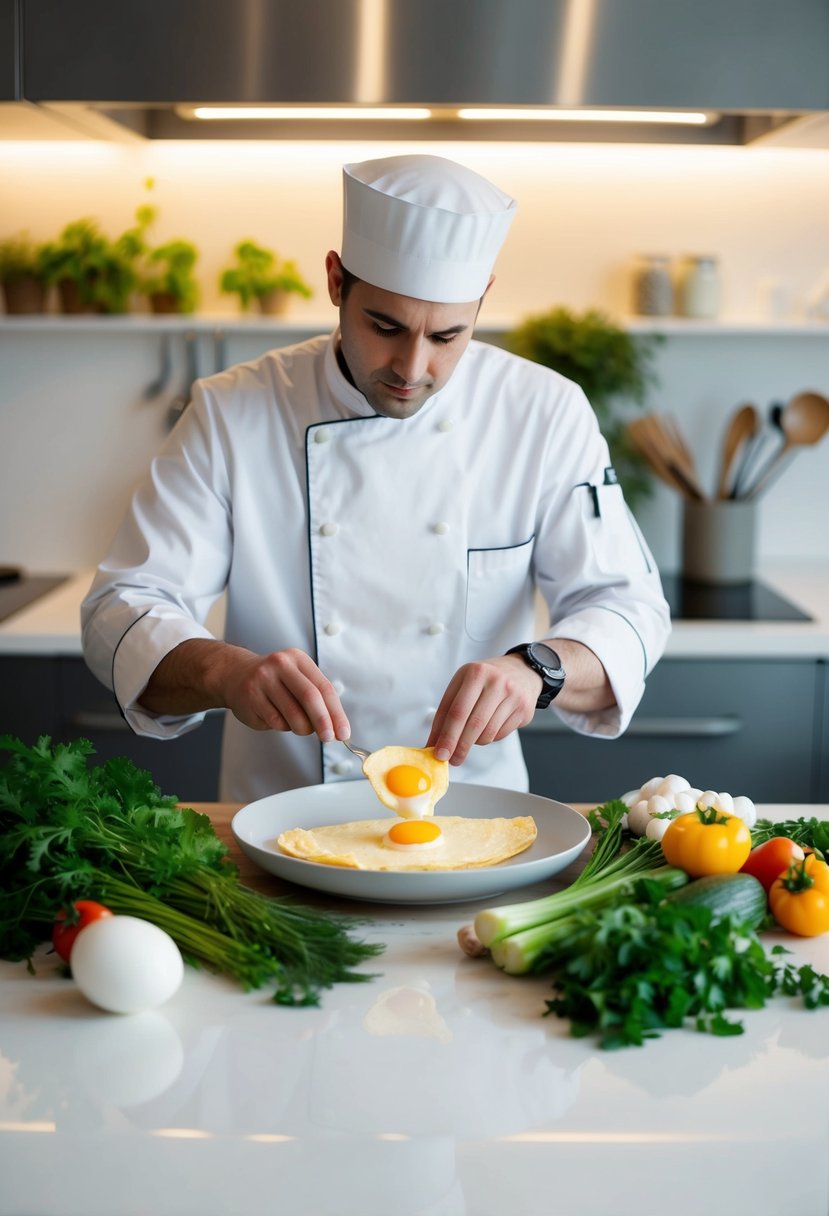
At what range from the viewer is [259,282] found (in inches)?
112

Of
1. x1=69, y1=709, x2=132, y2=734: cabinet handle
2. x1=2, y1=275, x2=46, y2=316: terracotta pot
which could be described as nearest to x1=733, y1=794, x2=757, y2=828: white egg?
x1=69, y1=709, x2=132, y2=734: cabinet handle

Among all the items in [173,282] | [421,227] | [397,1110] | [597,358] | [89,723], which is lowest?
[89,723]

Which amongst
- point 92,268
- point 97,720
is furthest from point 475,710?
point 92,268

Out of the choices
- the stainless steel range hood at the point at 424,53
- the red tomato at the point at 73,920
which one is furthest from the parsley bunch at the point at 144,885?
the stainless steel range hood at the point at 424,53

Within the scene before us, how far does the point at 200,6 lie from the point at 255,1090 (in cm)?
189

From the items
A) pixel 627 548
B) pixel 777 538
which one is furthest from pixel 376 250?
pixel 777 538

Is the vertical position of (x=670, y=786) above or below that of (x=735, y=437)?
below

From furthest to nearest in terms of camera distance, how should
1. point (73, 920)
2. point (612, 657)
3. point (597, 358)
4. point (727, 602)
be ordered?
point (597, 358) → point (727, 602) → point (612, 657) → point (73, 920)

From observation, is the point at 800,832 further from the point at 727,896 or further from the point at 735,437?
the point at 735,437

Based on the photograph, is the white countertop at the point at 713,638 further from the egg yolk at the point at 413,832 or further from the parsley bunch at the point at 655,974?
the parsley bunch at the point at 655,974

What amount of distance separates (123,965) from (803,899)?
22.8 inches

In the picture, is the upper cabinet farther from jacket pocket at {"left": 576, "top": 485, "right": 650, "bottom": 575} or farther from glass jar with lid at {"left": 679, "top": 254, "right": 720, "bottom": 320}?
glass jar with lid at {"left": 679, "top": 254, "right": 720, "bottom": 320}

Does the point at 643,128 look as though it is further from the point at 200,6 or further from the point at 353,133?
the point at 200,6

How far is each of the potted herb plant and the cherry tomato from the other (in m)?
2.21
